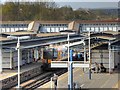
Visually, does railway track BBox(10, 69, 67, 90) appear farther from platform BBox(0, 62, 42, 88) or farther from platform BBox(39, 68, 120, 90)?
platform BBox(39, 68, 120, 90)

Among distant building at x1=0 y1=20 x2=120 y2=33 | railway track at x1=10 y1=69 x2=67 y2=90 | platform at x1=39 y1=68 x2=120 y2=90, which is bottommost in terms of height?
railway track at x1=10 y1=69 x2=67 y2=90

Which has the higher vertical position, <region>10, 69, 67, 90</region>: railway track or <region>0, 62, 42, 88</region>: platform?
<region>0, 62, 42, 88</region>: platform

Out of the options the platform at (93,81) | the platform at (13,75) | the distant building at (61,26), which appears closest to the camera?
the platform at (93,81)

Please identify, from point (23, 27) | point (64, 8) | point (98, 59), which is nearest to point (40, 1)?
point (64, 8)

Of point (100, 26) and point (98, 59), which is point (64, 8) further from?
point (98, 59)

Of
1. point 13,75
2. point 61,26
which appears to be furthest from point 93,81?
point 61,26

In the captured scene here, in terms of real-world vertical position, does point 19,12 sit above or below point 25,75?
above

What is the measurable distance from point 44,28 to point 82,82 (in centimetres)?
2901

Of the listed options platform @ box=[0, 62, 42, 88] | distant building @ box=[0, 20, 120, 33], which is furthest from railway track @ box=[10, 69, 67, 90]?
distant building @ box=[0, 20, 120, 33]

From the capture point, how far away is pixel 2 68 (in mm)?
18281

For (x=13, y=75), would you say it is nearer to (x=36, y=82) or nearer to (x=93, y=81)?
(x=36, y=82)

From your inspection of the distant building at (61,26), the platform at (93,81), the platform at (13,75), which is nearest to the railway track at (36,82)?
the platform at (13,75)

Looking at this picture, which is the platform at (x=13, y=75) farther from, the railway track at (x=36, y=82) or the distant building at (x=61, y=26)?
the distant building at (x=61, y=26)

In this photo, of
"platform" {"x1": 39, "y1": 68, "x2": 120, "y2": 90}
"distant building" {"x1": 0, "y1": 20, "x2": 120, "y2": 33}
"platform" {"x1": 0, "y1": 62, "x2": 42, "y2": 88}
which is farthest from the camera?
"distant building" {"x1": 0, "y1": 20, "x2": 120, "y2": 33}
